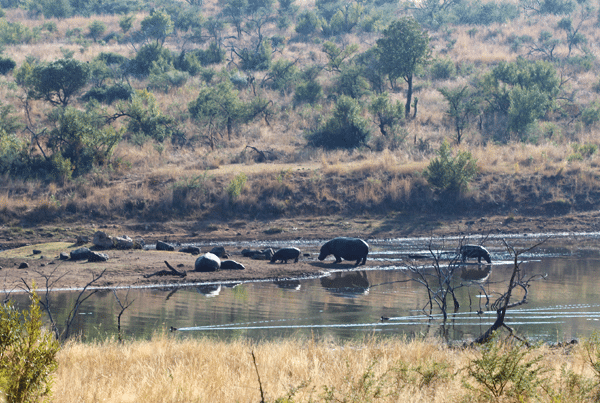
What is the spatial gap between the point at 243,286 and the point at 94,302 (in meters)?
4.33

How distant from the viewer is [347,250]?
22.8 metres

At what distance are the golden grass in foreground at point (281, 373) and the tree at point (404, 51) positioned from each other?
3630 centimetres

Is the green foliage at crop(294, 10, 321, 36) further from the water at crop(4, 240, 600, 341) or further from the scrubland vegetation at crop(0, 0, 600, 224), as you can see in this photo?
the water at crop(4, 240, 600, 341)

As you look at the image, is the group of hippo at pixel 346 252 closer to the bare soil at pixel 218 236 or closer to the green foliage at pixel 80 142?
the bare soil at pixel 218 236

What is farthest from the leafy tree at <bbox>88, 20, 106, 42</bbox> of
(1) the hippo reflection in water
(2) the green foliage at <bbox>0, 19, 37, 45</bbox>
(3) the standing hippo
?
(1) the hippo reflection in water

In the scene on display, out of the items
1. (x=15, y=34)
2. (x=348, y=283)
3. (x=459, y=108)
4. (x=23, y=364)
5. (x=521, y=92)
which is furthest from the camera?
(x=15, y=34)

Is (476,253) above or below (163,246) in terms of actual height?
above

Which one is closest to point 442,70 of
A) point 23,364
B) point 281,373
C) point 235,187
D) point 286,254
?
point 235,187

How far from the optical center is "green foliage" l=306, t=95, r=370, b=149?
38062 mm

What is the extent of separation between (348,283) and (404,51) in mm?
29397

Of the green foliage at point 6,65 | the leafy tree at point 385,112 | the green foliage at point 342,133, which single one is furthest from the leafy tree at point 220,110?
the green foliage at point 6,65

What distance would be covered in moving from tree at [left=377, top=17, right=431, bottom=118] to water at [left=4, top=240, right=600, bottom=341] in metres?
26.6

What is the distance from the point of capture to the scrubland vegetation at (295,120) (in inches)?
1224

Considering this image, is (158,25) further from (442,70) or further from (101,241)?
(101,241)
